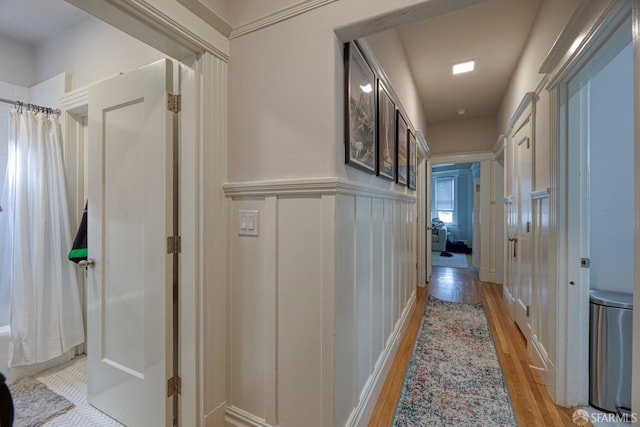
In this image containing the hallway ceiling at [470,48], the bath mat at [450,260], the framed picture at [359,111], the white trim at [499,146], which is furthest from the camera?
the bath mat at [450,260]

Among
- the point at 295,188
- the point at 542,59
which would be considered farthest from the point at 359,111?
the point at 542,59

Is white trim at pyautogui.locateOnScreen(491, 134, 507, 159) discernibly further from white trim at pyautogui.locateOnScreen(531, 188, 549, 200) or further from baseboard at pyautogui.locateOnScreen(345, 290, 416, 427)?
baseboard at pyautogui.locateOnScreen(345, 290, 416, 427)

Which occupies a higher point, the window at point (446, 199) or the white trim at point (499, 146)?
the white trim at point (499, 146)

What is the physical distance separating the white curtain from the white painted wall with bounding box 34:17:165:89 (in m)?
0.47

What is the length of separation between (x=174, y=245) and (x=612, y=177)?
2.71 meters

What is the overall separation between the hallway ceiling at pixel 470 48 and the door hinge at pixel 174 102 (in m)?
2.02

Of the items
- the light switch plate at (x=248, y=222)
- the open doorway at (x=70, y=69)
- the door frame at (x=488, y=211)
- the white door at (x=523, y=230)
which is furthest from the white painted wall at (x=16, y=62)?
the door frame at (x=488, y=211)

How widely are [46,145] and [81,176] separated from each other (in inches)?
11.8

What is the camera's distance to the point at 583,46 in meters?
1.35

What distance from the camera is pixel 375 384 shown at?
1711mm

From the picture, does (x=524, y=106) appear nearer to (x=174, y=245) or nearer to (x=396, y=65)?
(x=396, y=65)

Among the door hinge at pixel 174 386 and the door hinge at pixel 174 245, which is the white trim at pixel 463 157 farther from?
the door hinge at pixel 174 386

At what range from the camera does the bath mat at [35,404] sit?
159 cm

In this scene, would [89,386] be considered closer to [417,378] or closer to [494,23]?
[417,378]
